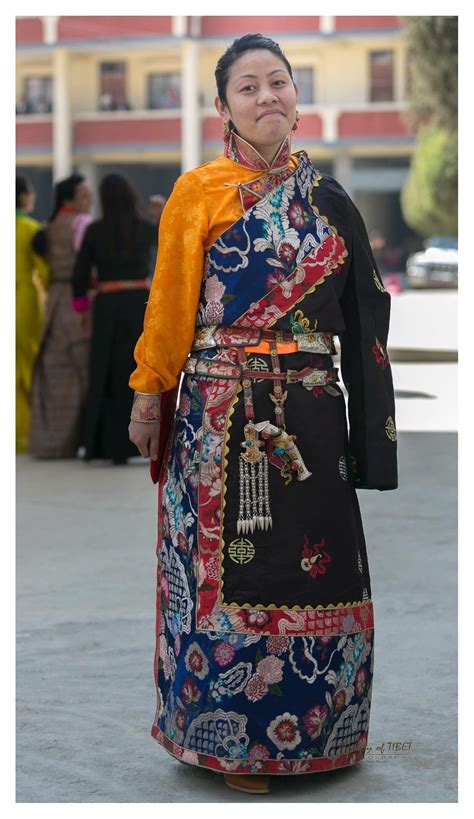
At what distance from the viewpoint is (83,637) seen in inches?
219

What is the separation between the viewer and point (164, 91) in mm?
44625

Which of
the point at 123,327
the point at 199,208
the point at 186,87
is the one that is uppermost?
the point at 186,87

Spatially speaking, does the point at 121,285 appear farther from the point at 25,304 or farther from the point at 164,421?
the point at 164,421

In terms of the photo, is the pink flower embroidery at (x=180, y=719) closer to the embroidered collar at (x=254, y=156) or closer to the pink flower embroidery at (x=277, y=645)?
the pink flower embroidery at (x=277, y=645)

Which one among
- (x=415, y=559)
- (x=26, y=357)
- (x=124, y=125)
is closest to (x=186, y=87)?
(x=124, y=125)

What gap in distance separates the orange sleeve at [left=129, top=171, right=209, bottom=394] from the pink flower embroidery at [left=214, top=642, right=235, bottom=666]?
0.65 m

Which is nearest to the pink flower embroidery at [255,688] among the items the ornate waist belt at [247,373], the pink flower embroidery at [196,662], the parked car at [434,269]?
the pink flower embroidery at [196,662]

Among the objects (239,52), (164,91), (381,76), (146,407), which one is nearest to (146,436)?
(146,407)

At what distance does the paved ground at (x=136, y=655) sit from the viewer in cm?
402

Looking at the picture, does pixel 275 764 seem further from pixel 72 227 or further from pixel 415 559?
pixel 72 227

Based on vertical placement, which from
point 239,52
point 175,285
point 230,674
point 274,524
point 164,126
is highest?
→ point 164,126

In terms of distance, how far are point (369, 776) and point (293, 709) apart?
0.33 metres

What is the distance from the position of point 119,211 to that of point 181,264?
585 cm

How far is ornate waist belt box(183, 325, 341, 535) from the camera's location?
12.8 feet
